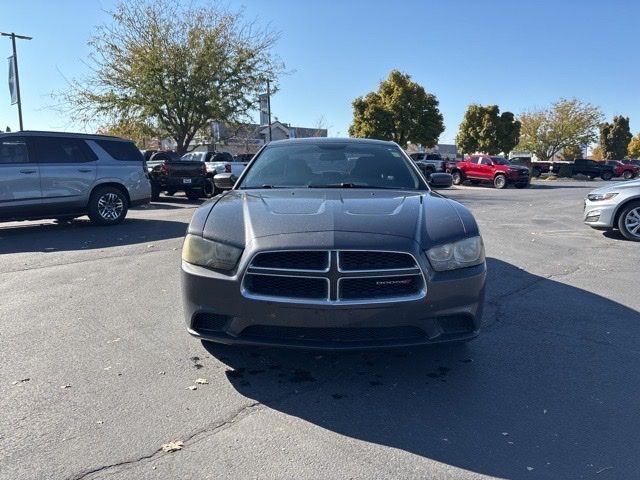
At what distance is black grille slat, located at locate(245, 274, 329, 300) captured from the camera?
3.09 meters

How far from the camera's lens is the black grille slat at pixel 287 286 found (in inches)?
121

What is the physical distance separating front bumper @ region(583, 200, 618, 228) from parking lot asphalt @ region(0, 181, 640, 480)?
459cm

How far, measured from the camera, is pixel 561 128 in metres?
57.8

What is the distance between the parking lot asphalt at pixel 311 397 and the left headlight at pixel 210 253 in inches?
33.7

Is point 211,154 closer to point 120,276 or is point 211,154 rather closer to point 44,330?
point 120,276

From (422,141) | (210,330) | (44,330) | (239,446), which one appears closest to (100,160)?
(44,330)

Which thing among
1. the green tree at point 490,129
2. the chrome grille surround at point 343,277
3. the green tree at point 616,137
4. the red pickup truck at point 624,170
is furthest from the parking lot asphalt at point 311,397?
the green tree at point 616,137

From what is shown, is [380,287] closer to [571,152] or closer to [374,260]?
[374,260]

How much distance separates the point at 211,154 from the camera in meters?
23.3

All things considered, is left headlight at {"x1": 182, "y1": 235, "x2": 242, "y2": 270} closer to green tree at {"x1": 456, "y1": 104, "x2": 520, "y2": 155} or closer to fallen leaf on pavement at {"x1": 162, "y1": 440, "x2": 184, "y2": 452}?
fallen leaf on pavement at {"x1": 162, "y1": 440, "x2": 184, "y2": 452}

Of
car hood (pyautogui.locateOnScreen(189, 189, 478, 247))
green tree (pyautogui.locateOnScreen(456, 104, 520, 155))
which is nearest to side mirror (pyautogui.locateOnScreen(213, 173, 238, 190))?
car hood (pyautogui.locateOnScreen(189, 189, 478, 247))

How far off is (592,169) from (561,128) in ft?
56.2

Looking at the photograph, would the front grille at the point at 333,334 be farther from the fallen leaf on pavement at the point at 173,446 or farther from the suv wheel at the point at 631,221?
the suv wheel at the point at 631,221

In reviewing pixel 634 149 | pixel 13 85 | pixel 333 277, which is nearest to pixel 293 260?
pixel 333 277
